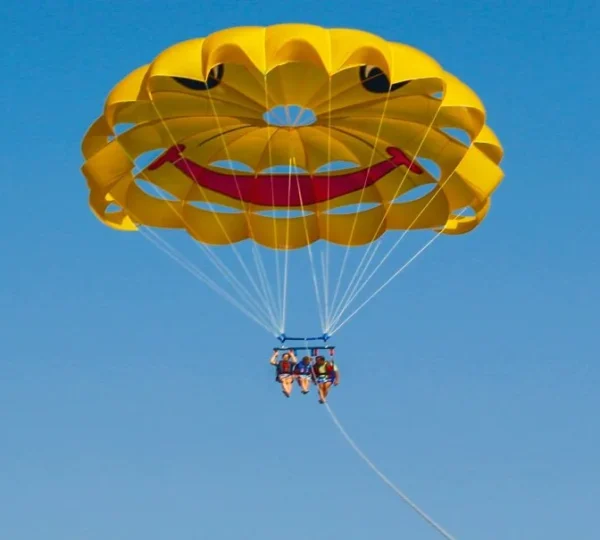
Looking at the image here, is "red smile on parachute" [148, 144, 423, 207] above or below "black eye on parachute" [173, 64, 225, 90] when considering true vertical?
above

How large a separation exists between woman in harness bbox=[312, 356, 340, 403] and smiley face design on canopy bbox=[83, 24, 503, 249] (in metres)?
4.73

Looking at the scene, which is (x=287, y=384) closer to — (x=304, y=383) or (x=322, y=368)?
(x=304, y=383)

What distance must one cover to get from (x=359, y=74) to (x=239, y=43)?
3278 mm

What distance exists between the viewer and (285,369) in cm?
3447

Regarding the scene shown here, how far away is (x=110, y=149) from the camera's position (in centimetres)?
3619

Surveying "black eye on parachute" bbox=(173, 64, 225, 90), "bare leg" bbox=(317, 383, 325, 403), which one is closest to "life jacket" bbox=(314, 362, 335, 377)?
"bare leg" bbox=(317, 383, 325, 403)

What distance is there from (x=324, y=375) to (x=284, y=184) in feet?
19.2

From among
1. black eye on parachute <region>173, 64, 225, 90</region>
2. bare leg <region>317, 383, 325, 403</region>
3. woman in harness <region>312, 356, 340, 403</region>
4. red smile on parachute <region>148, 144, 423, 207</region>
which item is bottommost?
bare leg <region>317, 383, 325, 403</region>

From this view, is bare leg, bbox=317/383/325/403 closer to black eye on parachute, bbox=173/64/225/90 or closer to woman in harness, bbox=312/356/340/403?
woman in harness, bbox=312/356/340/403

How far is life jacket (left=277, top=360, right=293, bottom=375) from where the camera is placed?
34.5m

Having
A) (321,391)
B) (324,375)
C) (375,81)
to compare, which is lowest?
(321,391)

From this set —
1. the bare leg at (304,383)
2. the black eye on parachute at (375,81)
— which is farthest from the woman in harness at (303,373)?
the black eye on parachute at (375,81)

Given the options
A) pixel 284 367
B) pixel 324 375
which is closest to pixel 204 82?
pixel 284 367

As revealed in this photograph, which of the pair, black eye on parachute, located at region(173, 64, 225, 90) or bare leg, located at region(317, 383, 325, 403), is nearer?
black eye on parachute, located at region(173, 64, 225, 90)
